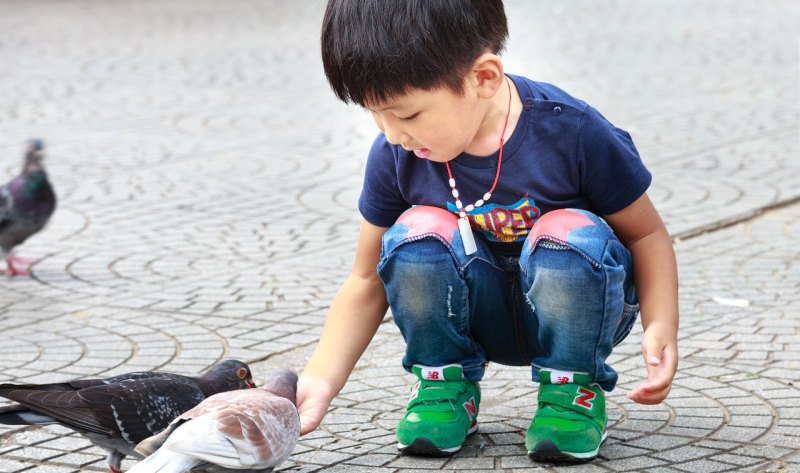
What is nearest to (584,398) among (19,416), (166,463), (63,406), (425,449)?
(425,449)

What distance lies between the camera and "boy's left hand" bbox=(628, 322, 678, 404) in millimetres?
2697

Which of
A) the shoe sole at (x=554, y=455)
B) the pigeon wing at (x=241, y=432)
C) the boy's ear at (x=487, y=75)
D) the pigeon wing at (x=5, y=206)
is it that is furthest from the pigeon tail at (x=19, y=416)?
the pigeon wing at (x=5, y=206)

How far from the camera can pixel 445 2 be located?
279cm

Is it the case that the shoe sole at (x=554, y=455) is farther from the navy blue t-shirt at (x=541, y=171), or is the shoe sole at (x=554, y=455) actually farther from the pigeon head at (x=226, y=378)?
the pigeon head at (x=226, y=378)

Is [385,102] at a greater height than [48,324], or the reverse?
[385,102]

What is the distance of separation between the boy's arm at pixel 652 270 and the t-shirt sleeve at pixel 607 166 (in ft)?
0.14

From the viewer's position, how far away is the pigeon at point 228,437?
2.57 m

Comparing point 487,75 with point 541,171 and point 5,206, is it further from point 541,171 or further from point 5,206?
point 5,206

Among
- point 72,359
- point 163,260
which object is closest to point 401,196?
point 72,359

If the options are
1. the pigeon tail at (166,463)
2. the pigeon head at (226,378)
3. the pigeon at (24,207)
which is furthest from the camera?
the pigeon at (24,207)

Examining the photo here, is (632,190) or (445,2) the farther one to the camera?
(632,190)

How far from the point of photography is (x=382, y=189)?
323 centimetres

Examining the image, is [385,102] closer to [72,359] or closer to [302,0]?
[72,359]

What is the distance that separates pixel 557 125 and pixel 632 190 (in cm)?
26
